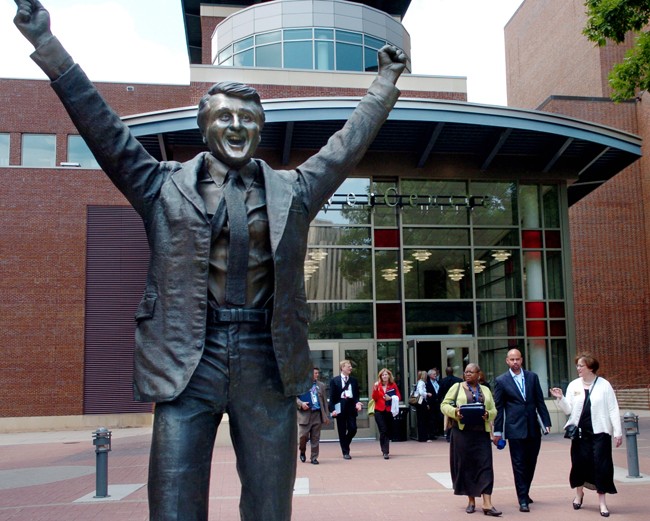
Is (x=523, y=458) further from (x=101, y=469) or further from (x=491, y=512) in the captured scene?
(x=101, y=469)

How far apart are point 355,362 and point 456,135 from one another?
238 inches

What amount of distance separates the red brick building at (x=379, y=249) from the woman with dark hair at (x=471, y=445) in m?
8.88

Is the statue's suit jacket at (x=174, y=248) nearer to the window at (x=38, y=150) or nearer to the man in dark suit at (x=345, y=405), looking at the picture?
the man in dark suit at (x=345, y=405)

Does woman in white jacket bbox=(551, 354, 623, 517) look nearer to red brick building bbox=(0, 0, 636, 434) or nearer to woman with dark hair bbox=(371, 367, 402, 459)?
woman with dark hair bbox=(371, 367, 402, 459)

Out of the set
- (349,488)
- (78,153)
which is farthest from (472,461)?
(78,153)

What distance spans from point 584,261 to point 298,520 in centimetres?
2636

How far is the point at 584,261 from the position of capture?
32.5 m

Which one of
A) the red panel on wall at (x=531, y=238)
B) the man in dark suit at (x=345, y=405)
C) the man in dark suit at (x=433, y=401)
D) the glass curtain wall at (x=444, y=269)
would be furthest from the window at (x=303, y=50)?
the man in dark suit at (x=345, y=405)

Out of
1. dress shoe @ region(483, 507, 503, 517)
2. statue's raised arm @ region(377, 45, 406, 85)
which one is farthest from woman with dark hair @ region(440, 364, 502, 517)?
statue's raised arm @ region(377, 45, 406, 85)

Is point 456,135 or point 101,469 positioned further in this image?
point 456,135

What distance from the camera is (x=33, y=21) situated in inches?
114

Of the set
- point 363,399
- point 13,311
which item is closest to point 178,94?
point 13,311

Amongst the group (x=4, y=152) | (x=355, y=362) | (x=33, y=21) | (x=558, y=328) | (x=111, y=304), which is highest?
(x=4, y=152)

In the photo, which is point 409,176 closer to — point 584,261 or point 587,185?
point 587,185
